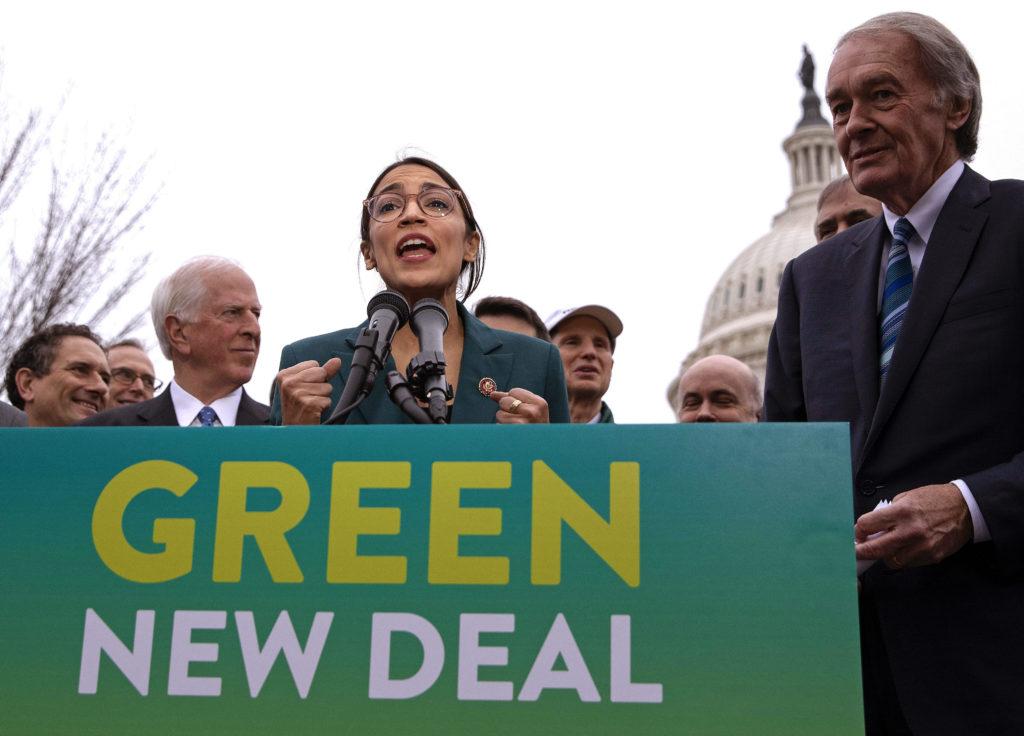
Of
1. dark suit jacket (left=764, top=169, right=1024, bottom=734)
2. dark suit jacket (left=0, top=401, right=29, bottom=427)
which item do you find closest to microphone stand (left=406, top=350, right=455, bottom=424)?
dark suit jacket (left=764, top=169, right=1024, bottom=734)

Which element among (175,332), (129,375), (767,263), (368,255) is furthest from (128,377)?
(767,263)

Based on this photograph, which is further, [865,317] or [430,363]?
[865,317]

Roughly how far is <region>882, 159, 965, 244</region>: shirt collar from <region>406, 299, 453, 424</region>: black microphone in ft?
4.65

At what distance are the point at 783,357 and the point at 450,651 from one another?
1.75 meters

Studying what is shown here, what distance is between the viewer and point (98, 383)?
24.3ft

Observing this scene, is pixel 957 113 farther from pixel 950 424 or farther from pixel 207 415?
pixel 207 415

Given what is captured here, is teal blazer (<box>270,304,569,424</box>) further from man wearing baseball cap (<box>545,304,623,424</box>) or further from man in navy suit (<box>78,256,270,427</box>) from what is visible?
man wearing baseball cap (<box>545,304,623,424</box>)

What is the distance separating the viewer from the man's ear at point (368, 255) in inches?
159

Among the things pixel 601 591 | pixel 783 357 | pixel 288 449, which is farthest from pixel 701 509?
pixel 783 357

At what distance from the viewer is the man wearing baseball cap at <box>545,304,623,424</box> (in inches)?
291

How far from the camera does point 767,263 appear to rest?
3979 inches

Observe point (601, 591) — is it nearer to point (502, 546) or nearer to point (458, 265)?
point (502, 546)

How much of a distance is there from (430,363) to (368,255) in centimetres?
119

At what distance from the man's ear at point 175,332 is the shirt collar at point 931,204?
3.94 meters
